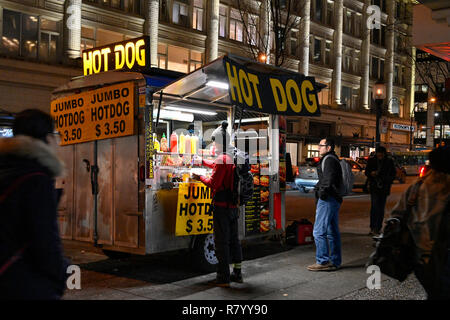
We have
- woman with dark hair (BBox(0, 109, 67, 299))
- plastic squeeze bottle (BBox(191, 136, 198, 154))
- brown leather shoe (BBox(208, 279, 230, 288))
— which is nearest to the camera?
woman with dark hair (BBox(0, 109, 67, 299))

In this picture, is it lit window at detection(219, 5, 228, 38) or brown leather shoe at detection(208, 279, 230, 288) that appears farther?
lit window at detection(219, 5, 228, 38)

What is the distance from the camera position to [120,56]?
28.1 ft

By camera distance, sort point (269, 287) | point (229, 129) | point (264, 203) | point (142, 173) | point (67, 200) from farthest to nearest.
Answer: point (229, 129)
point (264, 203)
point (67, 200)
point (142, 173)
point (269, 287)

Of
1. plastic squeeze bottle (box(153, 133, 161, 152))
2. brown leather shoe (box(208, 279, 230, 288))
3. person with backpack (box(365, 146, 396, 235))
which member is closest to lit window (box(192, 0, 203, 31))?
person with backpack (box(365, 146, 396, 235))

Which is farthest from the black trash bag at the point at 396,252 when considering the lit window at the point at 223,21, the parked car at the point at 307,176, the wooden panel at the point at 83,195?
the lit window at the point at 223,21

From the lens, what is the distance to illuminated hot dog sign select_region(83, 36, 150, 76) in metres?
8.29

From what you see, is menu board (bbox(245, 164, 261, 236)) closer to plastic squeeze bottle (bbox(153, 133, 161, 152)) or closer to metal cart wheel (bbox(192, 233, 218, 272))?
metal cart wheel (bbox(192, 233, 218, 272))

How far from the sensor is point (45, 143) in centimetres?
285

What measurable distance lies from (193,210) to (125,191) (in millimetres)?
1073

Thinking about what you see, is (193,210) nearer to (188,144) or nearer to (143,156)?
(143,156)

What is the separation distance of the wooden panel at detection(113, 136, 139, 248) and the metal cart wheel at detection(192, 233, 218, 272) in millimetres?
1043

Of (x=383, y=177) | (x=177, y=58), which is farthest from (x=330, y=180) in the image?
(x=177, y=58)

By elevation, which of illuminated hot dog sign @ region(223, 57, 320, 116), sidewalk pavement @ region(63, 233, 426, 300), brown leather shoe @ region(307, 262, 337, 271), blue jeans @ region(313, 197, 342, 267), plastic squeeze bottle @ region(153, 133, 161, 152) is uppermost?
illuminated hot dog sign @ region(223, 57, 320, 116)

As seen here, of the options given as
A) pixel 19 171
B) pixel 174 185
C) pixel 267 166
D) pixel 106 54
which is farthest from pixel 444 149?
pixel 106 54
